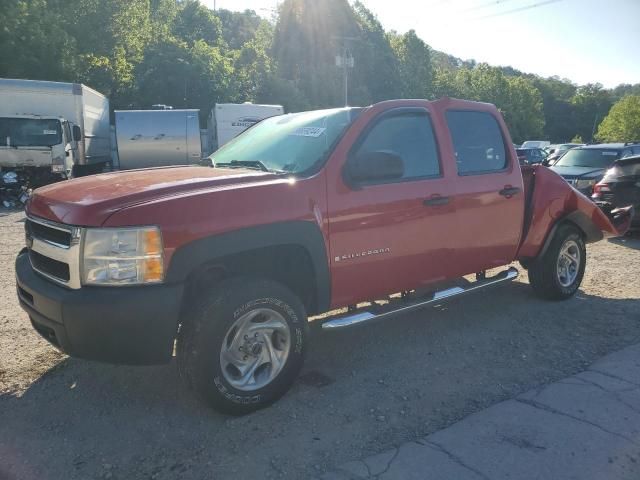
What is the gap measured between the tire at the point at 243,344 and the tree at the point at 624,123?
6482 cm

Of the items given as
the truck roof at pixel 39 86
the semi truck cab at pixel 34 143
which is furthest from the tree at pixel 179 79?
the semi truck cab at pixel 34 143

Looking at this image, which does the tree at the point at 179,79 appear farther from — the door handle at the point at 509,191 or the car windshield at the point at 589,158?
the door handle at the point at 509,191

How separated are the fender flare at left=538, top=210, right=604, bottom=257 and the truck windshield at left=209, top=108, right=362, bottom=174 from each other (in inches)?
105

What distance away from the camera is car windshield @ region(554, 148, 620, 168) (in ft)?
42.9

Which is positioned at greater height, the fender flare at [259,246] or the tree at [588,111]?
the tree at [588,111]

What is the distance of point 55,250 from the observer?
3.13 m

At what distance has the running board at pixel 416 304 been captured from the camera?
377 cm

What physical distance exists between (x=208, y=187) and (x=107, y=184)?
2.41 ft

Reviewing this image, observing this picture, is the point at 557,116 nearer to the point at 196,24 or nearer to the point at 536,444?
the point at 196,24

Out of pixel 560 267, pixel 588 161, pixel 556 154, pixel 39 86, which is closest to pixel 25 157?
pixel 39 86

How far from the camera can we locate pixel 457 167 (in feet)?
14.9

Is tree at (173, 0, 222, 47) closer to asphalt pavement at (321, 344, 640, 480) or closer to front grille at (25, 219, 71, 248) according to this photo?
front grille at (25, 219, 71, 248)

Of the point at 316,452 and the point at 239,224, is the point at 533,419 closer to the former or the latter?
the point at 316,452

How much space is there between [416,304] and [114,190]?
2407 millimetres
